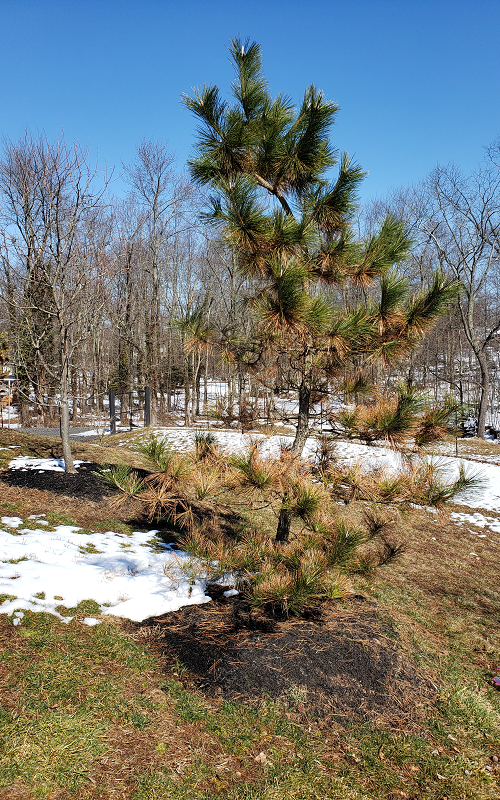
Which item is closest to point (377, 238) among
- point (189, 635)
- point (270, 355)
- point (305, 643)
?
point (270, 355)

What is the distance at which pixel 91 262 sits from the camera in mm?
6078

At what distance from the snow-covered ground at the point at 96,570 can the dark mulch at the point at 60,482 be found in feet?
3.08

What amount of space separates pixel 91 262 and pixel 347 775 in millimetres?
6196

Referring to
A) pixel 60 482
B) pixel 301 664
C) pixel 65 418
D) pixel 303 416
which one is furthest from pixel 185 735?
pixel 65 418

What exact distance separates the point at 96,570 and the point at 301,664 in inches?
78.5

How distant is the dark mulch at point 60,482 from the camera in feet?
19.1

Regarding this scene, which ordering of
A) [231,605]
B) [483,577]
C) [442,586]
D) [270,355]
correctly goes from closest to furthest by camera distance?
[231,605] → [270,355] → [442,586] → [483,577]

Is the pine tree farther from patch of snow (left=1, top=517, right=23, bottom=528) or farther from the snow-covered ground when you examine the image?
patch of snow (left=1, top=517, right=23, bottom=528)

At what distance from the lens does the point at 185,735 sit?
2334 millimetres

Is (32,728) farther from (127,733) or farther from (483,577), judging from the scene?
(483,577)

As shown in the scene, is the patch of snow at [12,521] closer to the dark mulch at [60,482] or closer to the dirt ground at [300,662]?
the dark mulch at [60,482]

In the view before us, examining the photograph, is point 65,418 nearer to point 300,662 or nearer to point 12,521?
point 12,521

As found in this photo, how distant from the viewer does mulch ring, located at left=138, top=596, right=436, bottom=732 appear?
2.74m

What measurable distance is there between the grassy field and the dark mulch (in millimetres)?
2807
